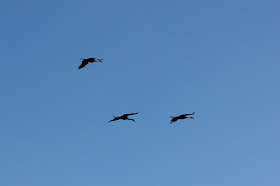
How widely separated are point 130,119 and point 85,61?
41.5 ft

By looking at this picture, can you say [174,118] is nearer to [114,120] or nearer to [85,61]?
[114,120]

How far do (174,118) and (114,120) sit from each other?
30.4 ft

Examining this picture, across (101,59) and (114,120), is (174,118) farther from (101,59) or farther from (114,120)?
(101,59)

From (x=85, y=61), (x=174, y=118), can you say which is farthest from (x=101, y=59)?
(x=174, y=118)

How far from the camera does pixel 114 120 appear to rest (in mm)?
58469

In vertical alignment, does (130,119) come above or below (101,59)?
below

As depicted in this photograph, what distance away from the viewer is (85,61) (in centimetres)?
6250

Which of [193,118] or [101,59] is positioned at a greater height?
[101,59]

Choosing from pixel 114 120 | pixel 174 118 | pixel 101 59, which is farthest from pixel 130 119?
pixel 101 59

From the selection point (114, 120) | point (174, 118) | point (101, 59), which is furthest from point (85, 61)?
point (174, 118)

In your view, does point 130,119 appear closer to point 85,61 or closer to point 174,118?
point 174,118

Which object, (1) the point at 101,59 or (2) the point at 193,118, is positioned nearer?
(2) the point at 193,118

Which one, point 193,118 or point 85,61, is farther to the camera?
point 85,61

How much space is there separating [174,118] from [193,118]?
340 centimetres
